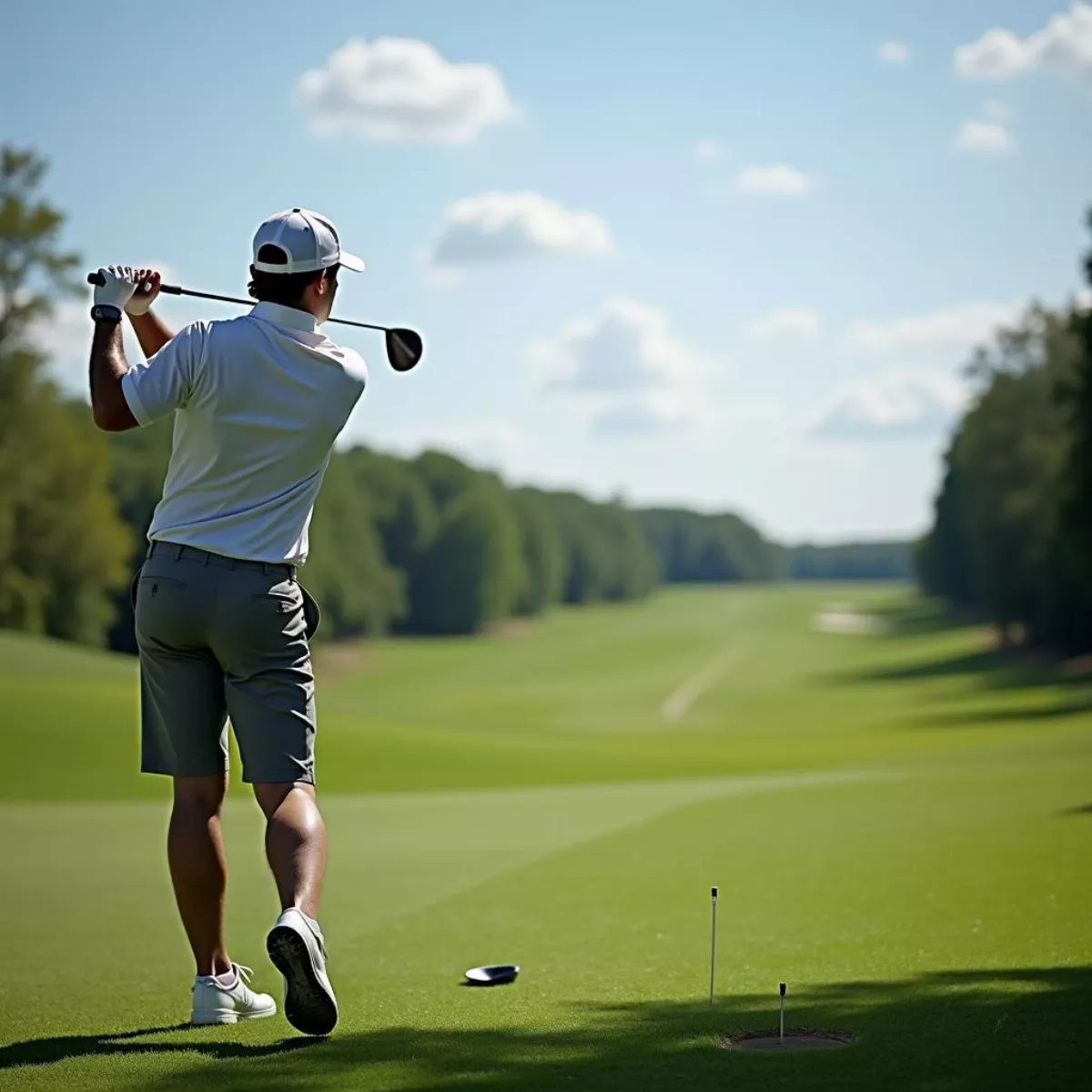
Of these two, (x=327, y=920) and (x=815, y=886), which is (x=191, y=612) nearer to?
(x=327, y=920)

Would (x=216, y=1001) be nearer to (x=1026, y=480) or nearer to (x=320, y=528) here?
(x=1026, y=480)

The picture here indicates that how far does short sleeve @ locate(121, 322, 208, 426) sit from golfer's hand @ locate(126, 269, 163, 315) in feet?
0.67

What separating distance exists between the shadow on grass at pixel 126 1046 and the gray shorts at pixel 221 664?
0.76m

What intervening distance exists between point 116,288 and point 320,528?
82221mm

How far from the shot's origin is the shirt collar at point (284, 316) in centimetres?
531

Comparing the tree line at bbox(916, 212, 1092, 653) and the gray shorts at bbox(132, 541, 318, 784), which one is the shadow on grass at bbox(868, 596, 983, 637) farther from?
the gray shorts at bbox(132, 541, 318, 784)

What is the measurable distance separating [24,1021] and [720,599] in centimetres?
15658

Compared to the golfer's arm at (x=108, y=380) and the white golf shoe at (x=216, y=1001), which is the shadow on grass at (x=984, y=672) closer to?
the white golf shoe at (x=216, y=1001)

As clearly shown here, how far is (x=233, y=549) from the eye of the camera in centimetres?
518

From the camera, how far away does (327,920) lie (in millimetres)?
8805

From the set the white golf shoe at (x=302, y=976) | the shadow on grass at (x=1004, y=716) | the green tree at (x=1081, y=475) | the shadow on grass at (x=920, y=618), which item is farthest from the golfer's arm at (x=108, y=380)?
the shadow on grass at (x=920, y=618)

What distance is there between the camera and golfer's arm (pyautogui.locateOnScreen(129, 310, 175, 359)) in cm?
546

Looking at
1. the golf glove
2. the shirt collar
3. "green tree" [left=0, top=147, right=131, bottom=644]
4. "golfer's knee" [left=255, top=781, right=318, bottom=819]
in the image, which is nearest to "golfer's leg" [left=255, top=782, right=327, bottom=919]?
"golfer's knee" [left=255, top=781, right=318, bottom=819]

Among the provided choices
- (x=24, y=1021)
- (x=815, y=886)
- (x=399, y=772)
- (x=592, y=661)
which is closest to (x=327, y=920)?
(x=815, y=886)
